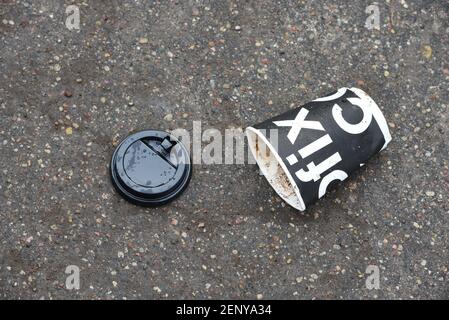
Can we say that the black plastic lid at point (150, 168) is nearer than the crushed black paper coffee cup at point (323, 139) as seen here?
No

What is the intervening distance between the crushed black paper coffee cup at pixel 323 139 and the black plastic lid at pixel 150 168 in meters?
0.45

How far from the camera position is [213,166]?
3.46 metres

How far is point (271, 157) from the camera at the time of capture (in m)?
3.43

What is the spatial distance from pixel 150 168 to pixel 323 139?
36.1 inches

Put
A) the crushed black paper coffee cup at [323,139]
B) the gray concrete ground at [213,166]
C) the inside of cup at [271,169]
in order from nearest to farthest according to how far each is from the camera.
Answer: the crushed black paper coffee cup at [323,139] → the gray concrete ground at [213,166] → the inside of cup at [271,169]

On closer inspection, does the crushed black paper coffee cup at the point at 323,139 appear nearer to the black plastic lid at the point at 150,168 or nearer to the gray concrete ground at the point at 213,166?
the gray concrete ground at the point at 213,166

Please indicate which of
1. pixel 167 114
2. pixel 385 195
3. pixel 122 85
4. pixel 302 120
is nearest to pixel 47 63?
pixel 122 85

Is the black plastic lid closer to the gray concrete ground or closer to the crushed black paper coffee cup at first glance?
the gray concrete ground

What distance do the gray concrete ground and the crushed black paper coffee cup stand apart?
0.28 metres

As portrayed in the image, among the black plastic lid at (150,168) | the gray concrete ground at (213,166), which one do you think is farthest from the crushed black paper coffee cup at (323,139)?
the black plastic lid at (150,168)

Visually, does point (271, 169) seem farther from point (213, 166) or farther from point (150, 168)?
point (150, 168)

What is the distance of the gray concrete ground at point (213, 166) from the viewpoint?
3248 millimetres

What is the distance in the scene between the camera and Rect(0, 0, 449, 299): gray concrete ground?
3.25 m
